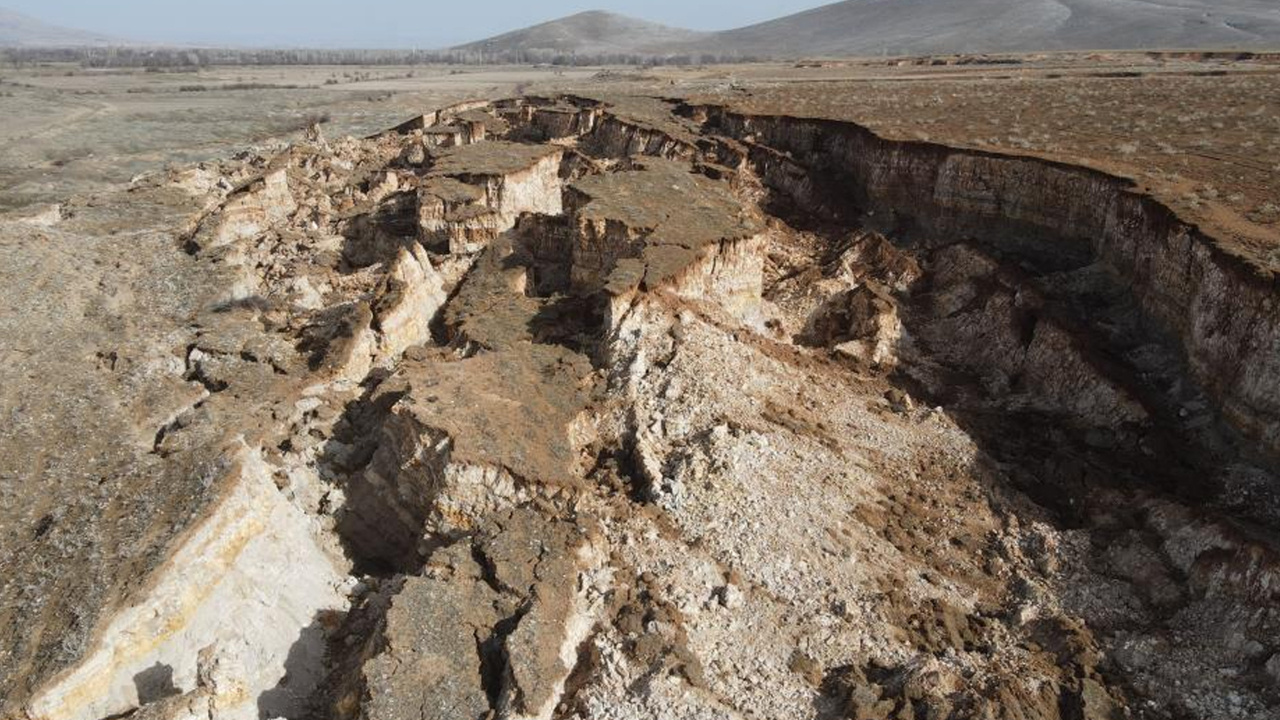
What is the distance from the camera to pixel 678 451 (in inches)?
642

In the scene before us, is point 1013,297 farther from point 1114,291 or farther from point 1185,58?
point 1185,58

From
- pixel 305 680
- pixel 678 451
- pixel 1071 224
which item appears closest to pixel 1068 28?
pixel 1071 224

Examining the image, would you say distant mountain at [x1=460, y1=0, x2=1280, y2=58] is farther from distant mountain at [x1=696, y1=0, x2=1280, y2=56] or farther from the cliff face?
the cliff face

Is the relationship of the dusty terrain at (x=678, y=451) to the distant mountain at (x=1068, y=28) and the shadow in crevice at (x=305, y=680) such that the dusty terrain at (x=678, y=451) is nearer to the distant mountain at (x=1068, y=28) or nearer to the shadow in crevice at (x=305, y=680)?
the shadow in crevice at (x=305, y=680)

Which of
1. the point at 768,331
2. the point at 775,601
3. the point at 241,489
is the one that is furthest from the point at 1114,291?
the point at 241,489

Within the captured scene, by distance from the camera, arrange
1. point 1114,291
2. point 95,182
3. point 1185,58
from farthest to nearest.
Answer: point 1185,58 → point 95,182 → point 1114,291

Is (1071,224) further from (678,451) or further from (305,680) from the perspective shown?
(305,680)

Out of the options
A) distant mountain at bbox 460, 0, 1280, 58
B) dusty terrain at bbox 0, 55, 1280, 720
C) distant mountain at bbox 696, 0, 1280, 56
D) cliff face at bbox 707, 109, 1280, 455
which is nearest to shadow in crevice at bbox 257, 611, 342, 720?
dusty terrain at bbox 0, 55, 1280, 720

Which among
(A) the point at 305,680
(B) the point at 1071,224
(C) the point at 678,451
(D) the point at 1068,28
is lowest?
(A) the point at 305,680

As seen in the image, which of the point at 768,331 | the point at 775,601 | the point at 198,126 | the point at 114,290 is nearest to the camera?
the point at 775,601

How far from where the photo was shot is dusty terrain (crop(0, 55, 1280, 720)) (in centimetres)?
1231

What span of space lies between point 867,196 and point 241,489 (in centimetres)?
2328

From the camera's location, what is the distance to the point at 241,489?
14.2 metres

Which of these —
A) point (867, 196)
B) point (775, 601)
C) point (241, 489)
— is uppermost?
point (867, 196)
